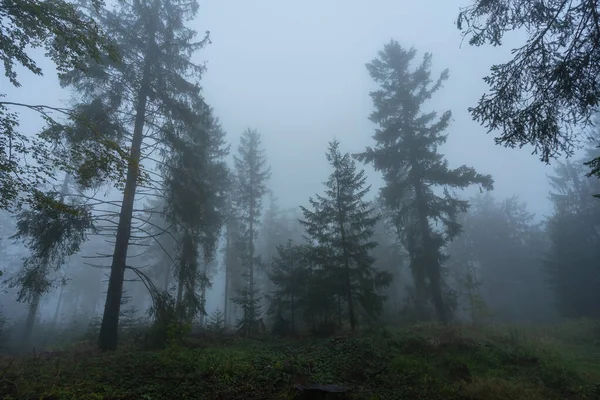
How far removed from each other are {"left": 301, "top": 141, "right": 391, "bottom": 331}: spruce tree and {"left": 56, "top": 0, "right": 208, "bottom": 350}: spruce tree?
8.17 m

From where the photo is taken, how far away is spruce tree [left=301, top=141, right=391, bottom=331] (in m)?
15.2

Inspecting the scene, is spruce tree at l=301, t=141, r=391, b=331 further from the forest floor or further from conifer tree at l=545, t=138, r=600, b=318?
conifer tree at l=545, t=138, r=600, b=318

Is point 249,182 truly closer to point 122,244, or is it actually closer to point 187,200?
point 187,200

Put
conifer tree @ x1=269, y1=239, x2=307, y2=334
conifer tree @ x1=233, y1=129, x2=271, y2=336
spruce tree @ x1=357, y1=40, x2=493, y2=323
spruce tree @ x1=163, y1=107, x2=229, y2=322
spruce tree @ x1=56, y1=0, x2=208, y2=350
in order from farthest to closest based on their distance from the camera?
conifer tree @ x1=233, y1=129, x2=271, y2=336, conifer tree @ x1=269, y1=239, x2=307, y2=334, spruce tree @ x1=357, y1=40, x2=493, y2=323, spruce tree @ x1=163, y1=107, x2=229, y2=322, spruce tree @ x1=56, y1=0, x2=208, y2=350

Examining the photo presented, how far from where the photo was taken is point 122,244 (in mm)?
10906

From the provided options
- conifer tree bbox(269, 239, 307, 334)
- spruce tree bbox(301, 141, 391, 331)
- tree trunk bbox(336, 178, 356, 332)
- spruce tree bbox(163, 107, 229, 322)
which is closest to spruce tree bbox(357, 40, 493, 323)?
spruce tree bbox(301, 141, 391, 331)

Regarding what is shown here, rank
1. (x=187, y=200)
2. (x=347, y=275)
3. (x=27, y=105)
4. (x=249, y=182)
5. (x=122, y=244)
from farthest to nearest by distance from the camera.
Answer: (x=249, y=182), (x=347, y=275), (x=187, y=200), (x=122, y=244), (x=27, y=105)

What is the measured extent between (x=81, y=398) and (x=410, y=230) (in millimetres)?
17221

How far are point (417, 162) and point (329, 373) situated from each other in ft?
46.0

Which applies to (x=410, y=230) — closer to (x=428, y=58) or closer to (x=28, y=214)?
(x=428, y=58)

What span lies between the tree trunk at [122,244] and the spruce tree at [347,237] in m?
9.07

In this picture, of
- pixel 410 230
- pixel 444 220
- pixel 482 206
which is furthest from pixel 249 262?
pixel 482 206

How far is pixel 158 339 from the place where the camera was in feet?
34.6

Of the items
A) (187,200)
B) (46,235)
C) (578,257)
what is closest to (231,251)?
(187,200)
